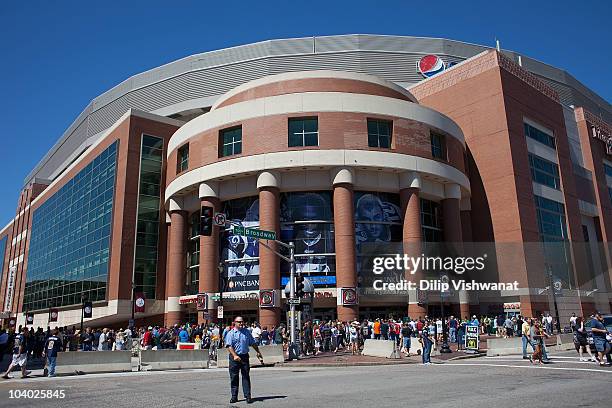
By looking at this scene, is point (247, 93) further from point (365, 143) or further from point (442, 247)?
point (442, 247)

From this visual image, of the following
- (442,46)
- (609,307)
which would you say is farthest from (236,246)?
(442,46)

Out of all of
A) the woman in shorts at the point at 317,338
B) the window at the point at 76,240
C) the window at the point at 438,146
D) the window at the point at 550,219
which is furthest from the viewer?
the window at the point at 76,240

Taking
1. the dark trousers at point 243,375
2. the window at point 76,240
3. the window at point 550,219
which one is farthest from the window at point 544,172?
the dark trousers at point 243,375

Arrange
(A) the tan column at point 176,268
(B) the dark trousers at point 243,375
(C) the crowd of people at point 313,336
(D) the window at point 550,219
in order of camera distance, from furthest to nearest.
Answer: (D) the window at point 550,219 < (A) the tan column at point 176,268 < (C) the crowd of people at point 313,336 < (B) the dark trousers at point 243,375

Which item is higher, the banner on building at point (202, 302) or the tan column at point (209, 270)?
the tan column at point (209, 270)

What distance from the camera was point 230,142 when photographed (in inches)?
1529

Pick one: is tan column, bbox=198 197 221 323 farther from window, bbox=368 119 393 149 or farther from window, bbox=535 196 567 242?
window, bbox=535 196 567 242

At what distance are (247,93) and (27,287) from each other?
48524mm

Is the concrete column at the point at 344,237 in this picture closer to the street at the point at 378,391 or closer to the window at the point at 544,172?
the street at the point at 378,391

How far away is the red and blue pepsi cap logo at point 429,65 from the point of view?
65062 mm

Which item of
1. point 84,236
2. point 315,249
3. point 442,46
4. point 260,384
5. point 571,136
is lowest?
point 260,384

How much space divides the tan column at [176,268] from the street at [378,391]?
25.4 metres

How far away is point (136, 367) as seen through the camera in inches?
842

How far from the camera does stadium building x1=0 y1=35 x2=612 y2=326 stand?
119 feet
